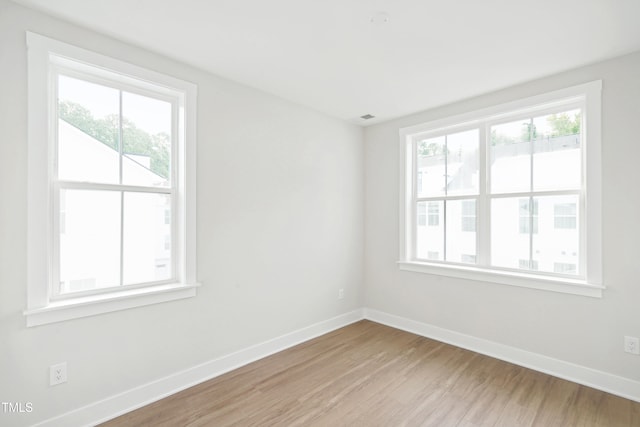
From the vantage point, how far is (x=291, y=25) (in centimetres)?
197

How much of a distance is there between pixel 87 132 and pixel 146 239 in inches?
33.4

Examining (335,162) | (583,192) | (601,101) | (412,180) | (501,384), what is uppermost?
(601,101)

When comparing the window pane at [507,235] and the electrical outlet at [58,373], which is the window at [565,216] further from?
the electrical outlet at [58,373]

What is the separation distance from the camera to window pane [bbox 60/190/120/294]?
6.56 ft

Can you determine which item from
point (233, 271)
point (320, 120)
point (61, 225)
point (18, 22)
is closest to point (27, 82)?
point (18, 22)

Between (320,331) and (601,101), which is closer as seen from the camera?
(601,101)

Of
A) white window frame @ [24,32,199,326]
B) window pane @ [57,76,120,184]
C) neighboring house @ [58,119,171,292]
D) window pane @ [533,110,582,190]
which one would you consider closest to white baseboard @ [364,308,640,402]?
window pane @ [533,110,582,190]

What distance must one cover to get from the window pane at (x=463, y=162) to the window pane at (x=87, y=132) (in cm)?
322

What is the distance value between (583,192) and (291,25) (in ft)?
8.85

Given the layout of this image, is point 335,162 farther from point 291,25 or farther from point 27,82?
point 27,82

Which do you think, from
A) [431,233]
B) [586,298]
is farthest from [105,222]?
[586,298]

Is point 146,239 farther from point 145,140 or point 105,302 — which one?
point 145,140

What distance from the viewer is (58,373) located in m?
1.88

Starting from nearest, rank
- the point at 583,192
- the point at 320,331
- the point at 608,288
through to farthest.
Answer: the point at 608,288 → the point at 583,192 → the point at 320,331
